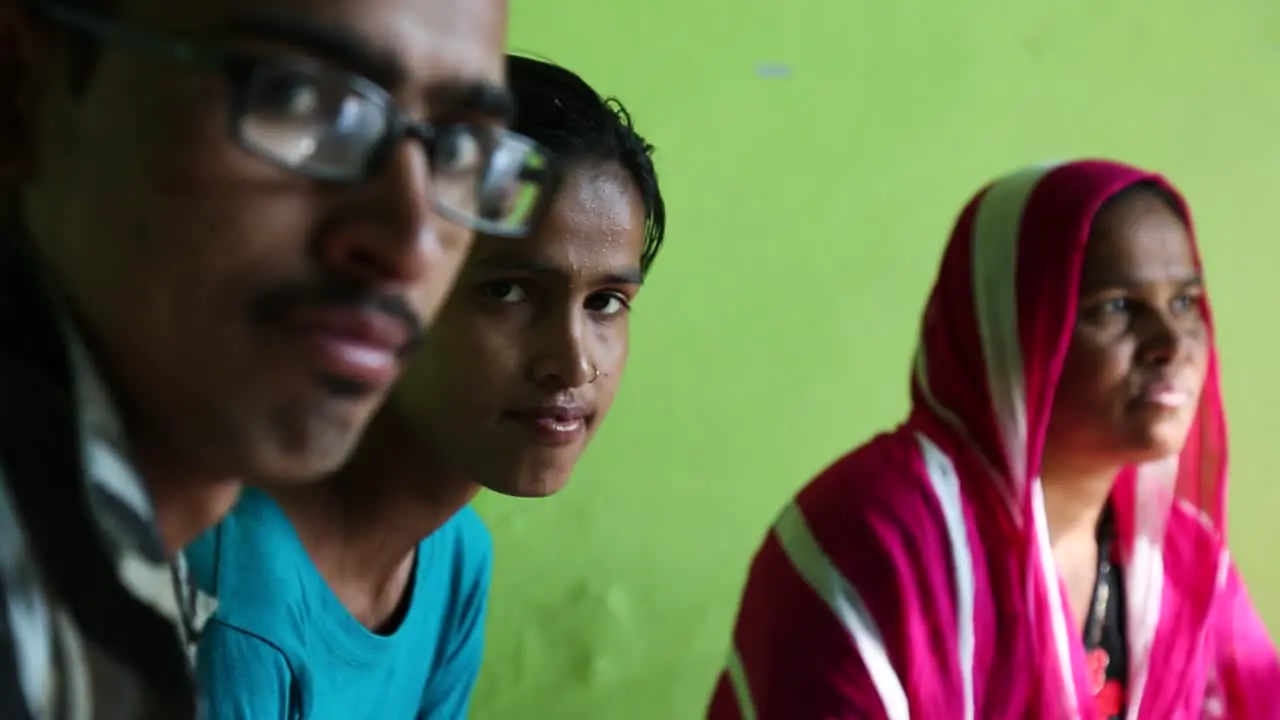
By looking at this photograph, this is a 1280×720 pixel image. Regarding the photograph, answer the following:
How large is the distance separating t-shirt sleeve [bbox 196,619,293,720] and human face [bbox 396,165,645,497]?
19 centimetres

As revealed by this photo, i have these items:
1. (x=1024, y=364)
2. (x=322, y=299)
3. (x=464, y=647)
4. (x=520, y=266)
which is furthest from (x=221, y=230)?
(x=1024, y=364)

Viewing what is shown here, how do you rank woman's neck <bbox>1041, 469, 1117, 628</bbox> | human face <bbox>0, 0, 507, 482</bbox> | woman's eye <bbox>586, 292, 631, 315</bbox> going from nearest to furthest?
human face <bbox>0, 0, 507, 482</bbox> → woman's eye <bbox>586, 292, 631, 315</bbox> → woman's neck <bbox>1041, 469, 1117, 628</bbox>

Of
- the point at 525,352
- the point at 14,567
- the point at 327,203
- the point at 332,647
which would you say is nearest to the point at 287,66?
the point at 327,203

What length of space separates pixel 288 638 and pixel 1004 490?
0.65m

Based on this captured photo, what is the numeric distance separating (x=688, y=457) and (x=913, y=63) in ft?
1.86

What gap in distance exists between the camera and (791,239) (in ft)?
3.96

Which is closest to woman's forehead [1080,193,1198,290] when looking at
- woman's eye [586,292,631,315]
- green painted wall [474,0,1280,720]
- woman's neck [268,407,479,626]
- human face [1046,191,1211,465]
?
human face [1046,191,1211,465]

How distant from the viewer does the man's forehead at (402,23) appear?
15.1 inches

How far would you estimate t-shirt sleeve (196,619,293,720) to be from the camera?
63 centimetres

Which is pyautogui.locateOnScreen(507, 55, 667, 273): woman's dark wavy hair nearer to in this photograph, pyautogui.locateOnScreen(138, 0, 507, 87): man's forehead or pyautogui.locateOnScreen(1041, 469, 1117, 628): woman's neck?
pyautogui.locateOnScreen(138, 0, 507, 87): man's forehead

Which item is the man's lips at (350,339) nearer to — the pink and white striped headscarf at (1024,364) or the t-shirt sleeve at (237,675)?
the t-shirt sleeve at (237,675)

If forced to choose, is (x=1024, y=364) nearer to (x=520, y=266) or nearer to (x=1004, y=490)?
(x=1004, y=490)

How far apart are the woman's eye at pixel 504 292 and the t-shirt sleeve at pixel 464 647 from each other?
1.05 feet

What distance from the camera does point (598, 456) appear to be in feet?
3.79
